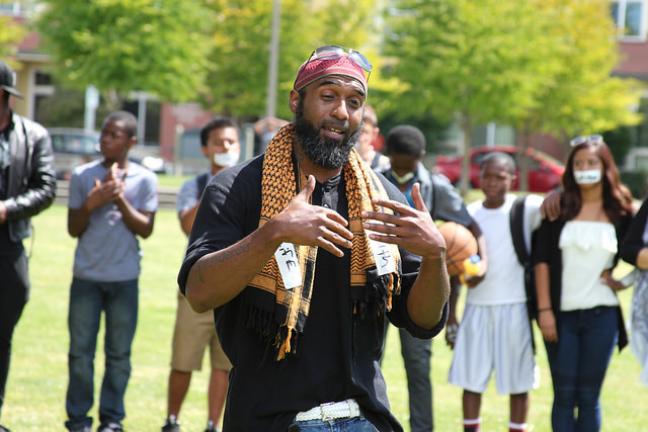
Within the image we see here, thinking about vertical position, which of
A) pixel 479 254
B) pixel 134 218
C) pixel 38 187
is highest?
pixel 38 187

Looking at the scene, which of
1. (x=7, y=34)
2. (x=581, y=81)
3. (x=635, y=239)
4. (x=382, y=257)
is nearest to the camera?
(x=382, y=257)

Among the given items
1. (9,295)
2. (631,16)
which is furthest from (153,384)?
(631,16)

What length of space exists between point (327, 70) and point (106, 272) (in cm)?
399

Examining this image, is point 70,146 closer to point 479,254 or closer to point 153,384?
point 153,384

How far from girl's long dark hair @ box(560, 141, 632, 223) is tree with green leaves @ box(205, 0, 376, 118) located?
30.4 metres

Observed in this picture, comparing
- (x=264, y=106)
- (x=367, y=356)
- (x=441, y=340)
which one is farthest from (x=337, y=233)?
(x=264, y=106)

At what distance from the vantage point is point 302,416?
3637 mm

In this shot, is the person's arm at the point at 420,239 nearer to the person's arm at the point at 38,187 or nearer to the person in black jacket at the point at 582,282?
the person in black jacket at the point at 582,282

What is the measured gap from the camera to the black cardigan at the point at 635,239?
259 inches

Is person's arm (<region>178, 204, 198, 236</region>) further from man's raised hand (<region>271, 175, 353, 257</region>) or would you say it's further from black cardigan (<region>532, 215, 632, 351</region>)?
man's raised hand (<region>271, 175, 353, 257</region>)

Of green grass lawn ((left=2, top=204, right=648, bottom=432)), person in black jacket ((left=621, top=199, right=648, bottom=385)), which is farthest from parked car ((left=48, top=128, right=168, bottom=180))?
person in black jacket ((left=621, top=199, right=648, bottom=385))

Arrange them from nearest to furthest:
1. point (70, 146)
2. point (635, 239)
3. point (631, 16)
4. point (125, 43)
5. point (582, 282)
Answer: point (635, 239)
point (582, 282)
point (125, 43)
point (70, 146)
point (631, 16)

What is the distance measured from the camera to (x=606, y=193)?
23.3 feet

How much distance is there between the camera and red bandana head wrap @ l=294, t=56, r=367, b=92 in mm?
3781
